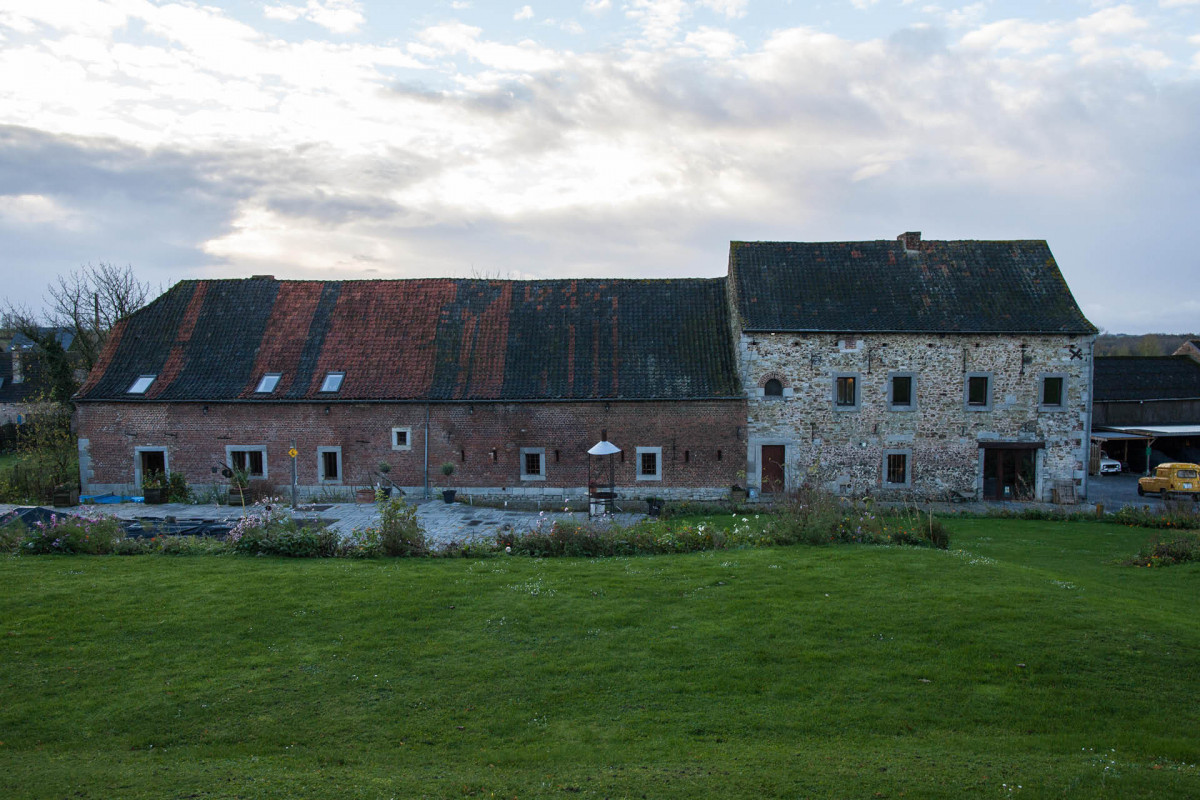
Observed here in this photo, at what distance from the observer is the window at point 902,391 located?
22344mm

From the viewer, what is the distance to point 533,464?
22047 mm

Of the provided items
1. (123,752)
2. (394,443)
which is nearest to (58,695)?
(123,752)

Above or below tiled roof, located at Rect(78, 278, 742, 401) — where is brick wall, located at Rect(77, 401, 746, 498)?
below

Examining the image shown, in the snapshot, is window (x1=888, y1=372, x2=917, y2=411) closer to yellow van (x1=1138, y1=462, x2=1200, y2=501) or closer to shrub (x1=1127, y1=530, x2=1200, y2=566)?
shrub (x1=1127, y1=530, x2=1200, y2=566)

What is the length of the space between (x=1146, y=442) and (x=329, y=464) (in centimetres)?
3567

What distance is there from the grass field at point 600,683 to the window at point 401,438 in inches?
432

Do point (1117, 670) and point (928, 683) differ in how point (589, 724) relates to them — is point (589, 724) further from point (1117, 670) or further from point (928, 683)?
point (1117, 670)

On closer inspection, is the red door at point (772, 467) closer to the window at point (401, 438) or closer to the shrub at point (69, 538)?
the window at point (401, 438)

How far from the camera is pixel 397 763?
5.73 m

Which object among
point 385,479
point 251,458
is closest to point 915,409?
point 385,479

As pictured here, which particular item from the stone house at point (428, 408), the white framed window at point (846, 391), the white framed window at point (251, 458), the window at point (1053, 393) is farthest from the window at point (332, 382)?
the window at point (1053, 393)

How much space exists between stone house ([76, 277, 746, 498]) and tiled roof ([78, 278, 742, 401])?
0.07 m

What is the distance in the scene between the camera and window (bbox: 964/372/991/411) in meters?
22.4

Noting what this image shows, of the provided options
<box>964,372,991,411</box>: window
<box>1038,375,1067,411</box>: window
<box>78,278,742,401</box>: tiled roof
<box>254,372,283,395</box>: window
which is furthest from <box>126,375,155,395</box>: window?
<box>1038,375,1067,411</box>: window
